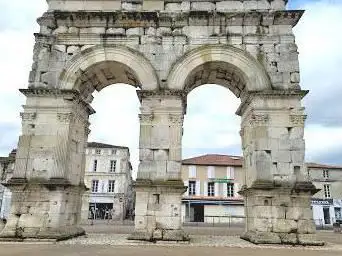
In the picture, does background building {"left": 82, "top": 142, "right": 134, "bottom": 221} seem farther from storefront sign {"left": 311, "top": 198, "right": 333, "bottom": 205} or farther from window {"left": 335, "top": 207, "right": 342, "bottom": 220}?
window {"left": 335, "top": 207, "right": 342, "bottom": 220}

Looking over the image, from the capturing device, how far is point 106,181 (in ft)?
140

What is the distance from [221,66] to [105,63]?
4198 mm

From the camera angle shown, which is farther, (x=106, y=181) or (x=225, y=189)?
(x=106, y=181)

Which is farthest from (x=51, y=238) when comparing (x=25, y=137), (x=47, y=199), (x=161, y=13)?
(x=161, y=13)

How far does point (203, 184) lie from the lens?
38.2 metres

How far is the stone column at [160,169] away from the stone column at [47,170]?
8.01 feet

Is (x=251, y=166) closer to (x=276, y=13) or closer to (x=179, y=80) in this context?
(x=179, y=80)

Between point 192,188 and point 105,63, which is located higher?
point 105,63

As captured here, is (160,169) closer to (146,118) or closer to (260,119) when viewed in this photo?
(146,118)

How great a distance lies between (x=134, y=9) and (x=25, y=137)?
6.13 m

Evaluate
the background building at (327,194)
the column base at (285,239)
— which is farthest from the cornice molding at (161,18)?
the background building at (327,194)

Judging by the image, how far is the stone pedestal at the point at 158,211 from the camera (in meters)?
10.2

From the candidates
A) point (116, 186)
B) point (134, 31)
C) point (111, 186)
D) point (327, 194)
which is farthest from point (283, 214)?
point (111, 186)

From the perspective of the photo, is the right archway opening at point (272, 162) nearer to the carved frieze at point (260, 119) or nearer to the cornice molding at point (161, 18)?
the carved frieze at point (260, 119)
